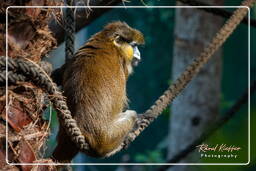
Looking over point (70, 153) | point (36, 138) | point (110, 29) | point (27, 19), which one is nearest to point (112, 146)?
point (70, 153)

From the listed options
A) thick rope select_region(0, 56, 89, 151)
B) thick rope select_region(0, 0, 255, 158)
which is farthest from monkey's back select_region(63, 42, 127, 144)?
thick rope select_region(0, 56, 89, 151)

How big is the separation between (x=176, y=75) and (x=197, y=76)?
0.15m

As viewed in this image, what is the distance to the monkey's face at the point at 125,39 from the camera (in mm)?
2666

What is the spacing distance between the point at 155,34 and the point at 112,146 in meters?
3.73

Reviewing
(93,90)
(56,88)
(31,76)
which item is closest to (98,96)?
(93,90)

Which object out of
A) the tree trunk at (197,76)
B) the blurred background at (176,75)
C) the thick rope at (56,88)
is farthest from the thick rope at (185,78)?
the tree trunk at (197,76)

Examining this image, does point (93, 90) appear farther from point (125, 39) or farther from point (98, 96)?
point (125, 39)

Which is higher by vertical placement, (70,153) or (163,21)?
(70,153)

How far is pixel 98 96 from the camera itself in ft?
7.72

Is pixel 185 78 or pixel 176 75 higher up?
pixel 185 78

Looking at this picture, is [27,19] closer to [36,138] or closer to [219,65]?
[36,138]

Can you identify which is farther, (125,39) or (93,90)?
(125,39)

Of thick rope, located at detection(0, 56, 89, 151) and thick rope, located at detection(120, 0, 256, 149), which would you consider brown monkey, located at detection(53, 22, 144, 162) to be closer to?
thick rope, located at detection(120, 0, 256, 149)

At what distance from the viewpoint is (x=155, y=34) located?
602cm
